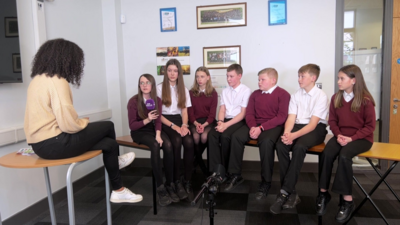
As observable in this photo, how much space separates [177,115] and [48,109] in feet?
5.02

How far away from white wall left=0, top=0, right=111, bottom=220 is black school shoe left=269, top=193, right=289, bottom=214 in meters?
2.07

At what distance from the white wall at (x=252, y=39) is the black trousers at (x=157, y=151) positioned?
1263 mm

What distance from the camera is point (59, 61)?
1858 mm

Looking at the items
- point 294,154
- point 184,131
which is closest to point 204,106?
point 184,131

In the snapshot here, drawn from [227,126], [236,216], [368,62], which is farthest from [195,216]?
[368,62]

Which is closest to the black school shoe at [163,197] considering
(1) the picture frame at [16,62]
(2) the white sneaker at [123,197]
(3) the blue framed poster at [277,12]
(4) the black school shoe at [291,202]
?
(2) the white sneaker at [123,197]

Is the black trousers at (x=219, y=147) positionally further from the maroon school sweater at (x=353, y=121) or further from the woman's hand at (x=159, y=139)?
the maroon school sweater at (x=353, y=121)

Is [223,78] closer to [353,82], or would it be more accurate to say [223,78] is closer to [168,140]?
[168,140]

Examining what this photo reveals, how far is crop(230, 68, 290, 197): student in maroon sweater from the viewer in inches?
98.3

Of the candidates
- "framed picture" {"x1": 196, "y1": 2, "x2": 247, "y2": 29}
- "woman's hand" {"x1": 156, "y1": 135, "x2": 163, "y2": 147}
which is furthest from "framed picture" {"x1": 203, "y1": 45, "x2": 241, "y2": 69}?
"woman's hand" {"x1": 156, "y1": 135, "x2": 163, "y2": 147}

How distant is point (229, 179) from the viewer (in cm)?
269

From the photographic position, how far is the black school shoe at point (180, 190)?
2.56 m

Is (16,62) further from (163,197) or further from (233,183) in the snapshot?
(233,183)

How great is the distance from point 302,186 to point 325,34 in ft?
5.88
